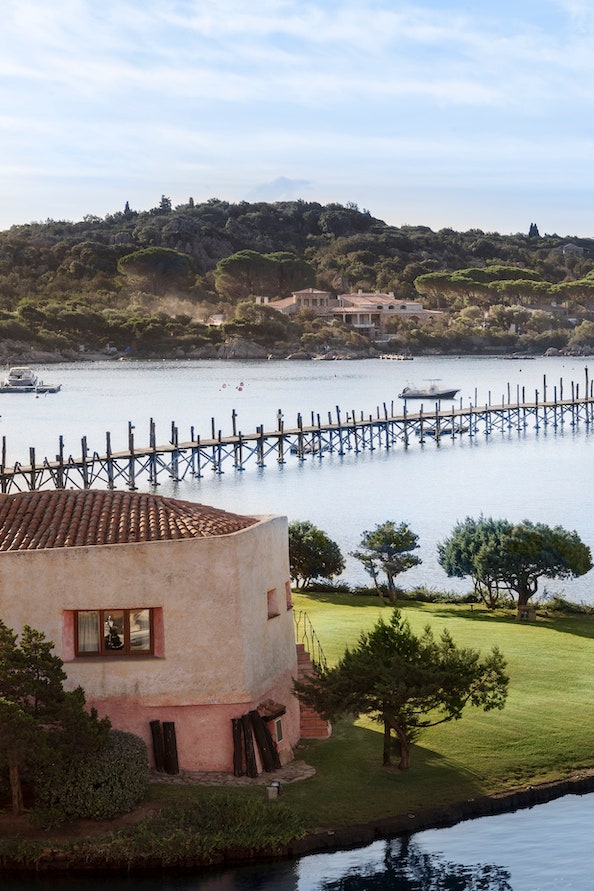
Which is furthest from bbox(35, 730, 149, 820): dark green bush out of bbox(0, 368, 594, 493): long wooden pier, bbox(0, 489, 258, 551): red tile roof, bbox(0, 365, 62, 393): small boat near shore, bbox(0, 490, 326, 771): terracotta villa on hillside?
bbox(0, 365, 62, 393): small boat near shore

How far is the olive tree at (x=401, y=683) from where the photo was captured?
21453 millimetres

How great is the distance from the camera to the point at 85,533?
A: 21.2 m

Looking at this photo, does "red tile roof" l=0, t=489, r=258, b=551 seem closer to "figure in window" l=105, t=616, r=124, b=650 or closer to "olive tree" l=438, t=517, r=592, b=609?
"figure in window" l=105, t=616, r=124, b=650

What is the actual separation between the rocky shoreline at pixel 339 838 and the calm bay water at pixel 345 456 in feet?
70.3

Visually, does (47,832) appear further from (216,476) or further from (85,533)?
(216,476)

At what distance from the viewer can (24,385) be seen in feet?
485

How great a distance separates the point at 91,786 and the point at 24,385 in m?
131

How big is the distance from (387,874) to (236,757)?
271cm

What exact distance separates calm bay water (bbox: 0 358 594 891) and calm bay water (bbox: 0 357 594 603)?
0.16m

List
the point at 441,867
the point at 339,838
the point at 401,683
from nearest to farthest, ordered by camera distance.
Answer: the point at 339,838 < the point at 441,867 < the point at 401,683

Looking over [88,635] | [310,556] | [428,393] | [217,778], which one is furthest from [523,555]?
[428,393]

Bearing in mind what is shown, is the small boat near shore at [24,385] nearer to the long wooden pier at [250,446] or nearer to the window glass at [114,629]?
the long wooden pier at [250,446]

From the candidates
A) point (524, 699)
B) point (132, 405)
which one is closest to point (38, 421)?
point (132, 405)

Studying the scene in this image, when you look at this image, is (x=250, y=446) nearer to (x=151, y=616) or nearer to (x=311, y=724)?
(x=311, y=724)
